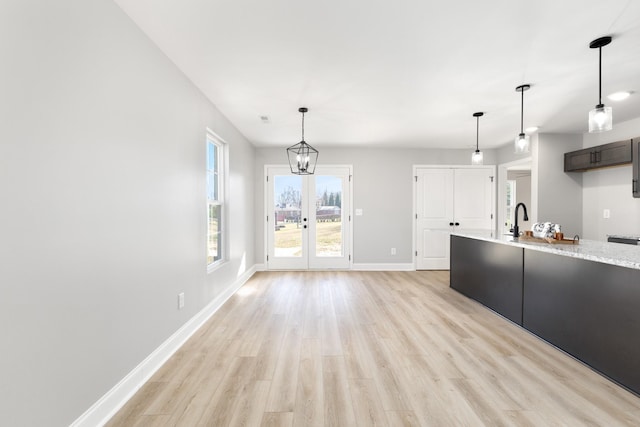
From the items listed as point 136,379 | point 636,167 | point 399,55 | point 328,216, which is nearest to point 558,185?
point 636,167

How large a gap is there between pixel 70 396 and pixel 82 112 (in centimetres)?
144

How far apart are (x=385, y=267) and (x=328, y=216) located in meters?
1.54

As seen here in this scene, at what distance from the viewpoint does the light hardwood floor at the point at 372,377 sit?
1725mm

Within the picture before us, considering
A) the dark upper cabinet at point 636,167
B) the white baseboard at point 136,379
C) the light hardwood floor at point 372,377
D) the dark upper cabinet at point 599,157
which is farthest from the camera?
the dark upper cabinet at point 599,157

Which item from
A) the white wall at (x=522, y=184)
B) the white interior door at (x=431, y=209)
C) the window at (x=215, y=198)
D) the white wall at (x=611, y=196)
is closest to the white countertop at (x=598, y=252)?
the white wall at (x=611, y=196)

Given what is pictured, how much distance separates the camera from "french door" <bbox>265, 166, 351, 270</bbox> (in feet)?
19.2

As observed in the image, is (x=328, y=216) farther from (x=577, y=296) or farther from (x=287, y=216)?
(x=577, y=296)

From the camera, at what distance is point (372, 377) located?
211 centimetres

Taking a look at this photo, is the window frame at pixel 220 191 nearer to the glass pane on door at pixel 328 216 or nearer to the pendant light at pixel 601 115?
the glass pane on door at pixel 328 216

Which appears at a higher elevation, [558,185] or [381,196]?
[558,185]

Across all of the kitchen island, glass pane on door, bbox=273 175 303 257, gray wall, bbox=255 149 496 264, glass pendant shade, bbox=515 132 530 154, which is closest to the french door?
glass pane on door, bbox=273 175 303 257

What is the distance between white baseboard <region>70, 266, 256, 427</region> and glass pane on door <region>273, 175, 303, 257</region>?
107 inches

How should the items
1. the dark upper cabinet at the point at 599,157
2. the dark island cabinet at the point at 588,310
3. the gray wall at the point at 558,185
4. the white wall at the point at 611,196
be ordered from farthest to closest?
the gray wall at the point at 558,185 → the white wall at the point at 611,196 → the dark upper cabinet at the point at 599,157 → the dark island cabinet at the point at 588,310

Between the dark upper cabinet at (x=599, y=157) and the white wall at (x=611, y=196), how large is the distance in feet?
0.99
